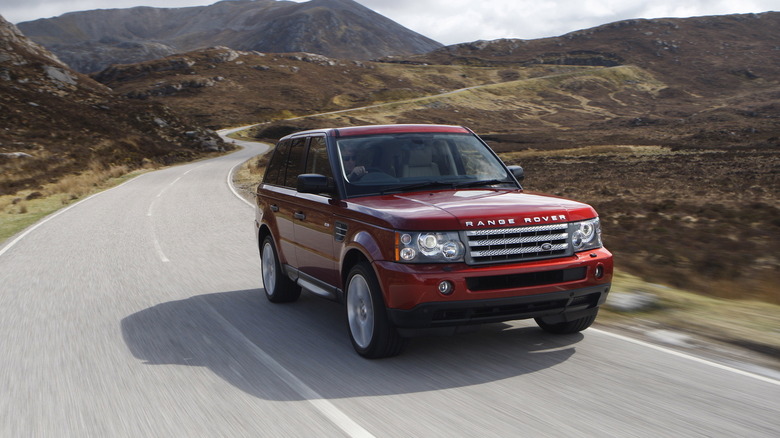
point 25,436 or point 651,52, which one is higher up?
point 651,52

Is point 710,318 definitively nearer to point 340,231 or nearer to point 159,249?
point 340,231

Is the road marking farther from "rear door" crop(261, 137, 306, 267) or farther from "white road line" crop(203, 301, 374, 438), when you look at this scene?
"white road line" crop(203, 301, 374, 438)

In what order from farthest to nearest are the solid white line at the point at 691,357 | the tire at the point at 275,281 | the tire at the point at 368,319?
the tire at the point at 275,281 < the tire at the point at 368,319 < the solid white line at the point at 691,357

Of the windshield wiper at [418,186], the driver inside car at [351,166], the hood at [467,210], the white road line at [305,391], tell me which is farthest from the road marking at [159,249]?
the hood at [467,210]

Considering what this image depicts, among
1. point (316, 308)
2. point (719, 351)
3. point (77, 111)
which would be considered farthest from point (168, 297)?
point (77, 111)

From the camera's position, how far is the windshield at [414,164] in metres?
6.07

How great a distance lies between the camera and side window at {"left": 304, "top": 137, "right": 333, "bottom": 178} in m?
6.38

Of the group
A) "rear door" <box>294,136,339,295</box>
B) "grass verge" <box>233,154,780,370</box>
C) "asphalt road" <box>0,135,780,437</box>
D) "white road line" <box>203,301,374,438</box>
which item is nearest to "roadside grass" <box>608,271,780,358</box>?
"grass verge" <box>233,154,780,370</box>

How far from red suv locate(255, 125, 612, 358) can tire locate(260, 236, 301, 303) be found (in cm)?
89

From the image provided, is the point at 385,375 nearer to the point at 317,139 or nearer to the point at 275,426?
the point at 275,426

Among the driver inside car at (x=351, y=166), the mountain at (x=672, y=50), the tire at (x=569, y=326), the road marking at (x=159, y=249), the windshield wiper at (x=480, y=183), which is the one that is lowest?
the road marking at (x=159, y=249)

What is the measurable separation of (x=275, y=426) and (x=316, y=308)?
11.0 feet

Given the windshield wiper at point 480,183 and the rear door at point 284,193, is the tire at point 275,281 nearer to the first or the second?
the rear door at point 284,193

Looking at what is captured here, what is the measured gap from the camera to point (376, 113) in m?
99.8
